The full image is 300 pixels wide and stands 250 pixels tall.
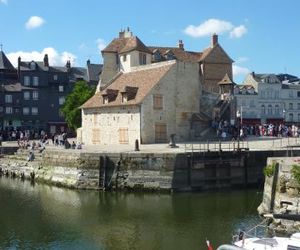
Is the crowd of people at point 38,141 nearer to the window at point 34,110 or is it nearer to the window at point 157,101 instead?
the window at point 34,110

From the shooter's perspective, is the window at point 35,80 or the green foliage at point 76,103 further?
the window at point 35,80

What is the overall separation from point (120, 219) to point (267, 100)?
2359 inches

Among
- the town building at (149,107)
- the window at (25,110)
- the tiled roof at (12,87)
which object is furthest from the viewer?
the window at (25,110)

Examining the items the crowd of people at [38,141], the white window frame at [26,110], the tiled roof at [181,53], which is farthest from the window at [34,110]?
the tiled roof at [181,53]

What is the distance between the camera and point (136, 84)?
47.3 meters

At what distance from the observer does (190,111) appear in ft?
154

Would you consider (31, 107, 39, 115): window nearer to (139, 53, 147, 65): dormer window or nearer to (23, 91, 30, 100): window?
(23, 91, 30, 100): window

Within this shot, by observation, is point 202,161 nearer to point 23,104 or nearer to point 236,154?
point 236,154

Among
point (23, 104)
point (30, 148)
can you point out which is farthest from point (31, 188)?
point (23, 104)

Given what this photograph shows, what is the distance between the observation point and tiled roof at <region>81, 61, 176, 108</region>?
44.7 meters

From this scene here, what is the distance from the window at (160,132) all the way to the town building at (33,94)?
122 feet

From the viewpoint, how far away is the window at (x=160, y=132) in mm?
44594

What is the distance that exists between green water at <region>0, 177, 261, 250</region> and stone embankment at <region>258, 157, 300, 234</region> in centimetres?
131

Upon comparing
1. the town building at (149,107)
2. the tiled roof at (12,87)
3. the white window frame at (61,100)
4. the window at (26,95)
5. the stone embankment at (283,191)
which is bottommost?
the stone embankment at (283,191)
